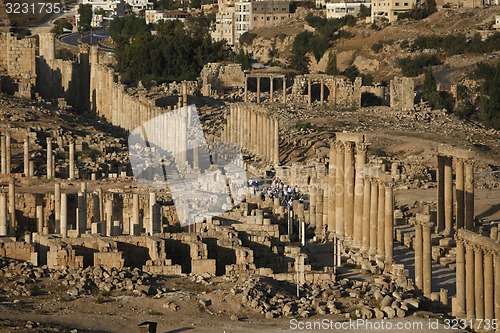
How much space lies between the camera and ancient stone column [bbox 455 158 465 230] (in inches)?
1868

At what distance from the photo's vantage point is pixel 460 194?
47.8 m

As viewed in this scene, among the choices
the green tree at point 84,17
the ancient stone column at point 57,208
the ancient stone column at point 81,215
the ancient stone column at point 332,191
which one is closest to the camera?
the ancient stone column at point 81,215

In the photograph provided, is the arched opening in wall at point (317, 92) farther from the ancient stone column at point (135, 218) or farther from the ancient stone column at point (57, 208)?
the ancient stone column at point (57, 208)

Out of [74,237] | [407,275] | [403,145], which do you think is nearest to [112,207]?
[74,237]

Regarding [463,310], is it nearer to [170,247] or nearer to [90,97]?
[170,247]

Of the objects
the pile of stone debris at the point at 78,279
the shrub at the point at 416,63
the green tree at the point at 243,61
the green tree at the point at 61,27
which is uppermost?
the pile of stone debris at the point at 78,279

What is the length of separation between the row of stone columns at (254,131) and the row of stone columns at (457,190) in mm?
17807

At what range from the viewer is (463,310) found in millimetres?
37344

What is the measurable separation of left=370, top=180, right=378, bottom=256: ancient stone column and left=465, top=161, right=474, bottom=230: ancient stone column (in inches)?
114

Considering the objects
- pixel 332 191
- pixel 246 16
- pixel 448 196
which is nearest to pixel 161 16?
pixel 246 16

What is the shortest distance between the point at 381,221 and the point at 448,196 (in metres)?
4.96

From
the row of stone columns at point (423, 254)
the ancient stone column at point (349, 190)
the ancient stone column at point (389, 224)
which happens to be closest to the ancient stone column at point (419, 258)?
the row of stone columns at point (423, 254)

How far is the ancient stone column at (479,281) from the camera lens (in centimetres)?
3653

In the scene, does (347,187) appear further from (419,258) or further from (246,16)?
(246,16)
